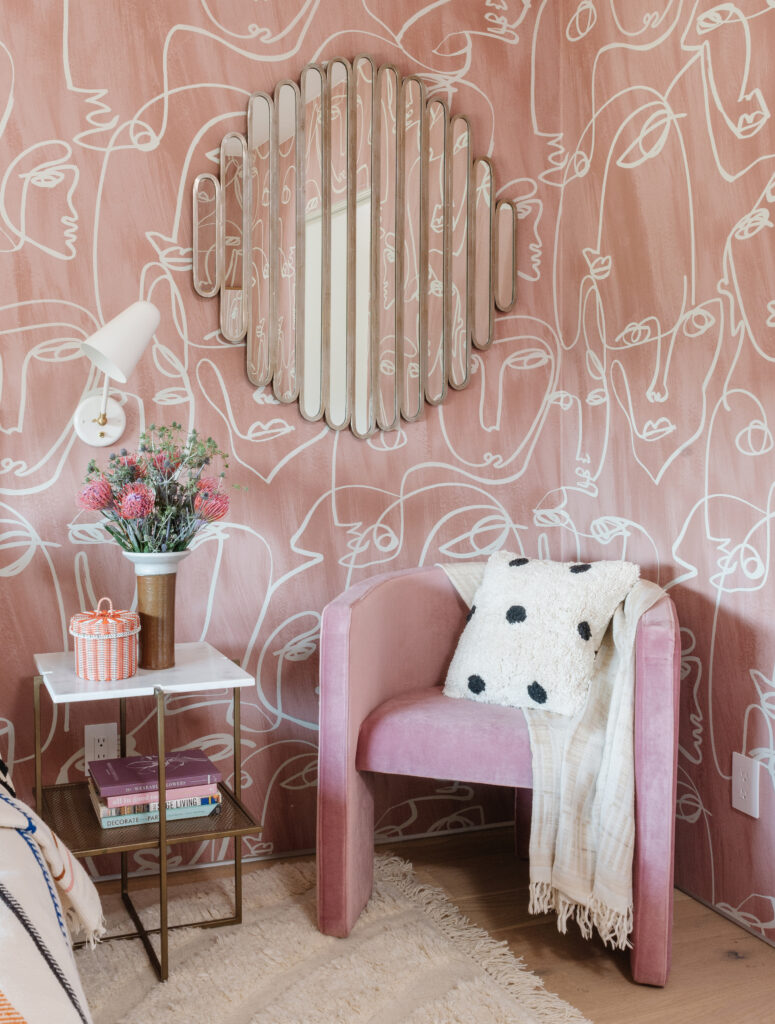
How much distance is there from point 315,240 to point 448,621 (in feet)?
3.44

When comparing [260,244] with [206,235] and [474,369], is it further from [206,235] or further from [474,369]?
[474,369]

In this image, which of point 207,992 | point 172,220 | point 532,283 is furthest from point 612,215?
point 207,992

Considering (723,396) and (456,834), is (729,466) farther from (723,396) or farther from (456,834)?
(456,834)

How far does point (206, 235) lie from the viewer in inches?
88.8

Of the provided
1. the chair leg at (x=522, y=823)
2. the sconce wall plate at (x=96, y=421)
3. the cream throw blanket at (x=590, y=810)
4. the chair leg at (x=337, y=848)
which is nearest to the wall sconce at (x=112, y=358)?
the sconce wall plate at (x=96, y=421)

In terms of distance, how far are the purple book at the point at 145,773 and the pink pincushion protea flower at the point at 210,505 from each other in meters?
0.55

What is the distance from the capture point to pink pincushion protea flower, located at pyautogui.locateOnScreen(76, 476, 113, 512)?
1.91 meters

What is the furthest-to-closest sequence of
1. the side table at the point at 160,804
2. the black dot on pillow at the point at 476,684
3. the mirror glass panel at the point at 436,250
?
the mirror glass panel at the point at 436,250 < the black dot on pillow at the point at 476,684 < the side table at the point at 160,804

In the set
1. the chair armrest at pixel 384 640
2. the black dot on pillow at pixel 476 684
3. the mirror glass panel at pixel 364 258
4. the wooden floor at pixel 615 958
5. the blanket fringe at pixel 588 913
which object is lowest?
the wooden floor at pixel 615 958

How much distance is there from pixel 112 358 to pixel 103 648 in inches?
23.1

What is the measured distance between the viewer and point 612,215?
7.91 ft

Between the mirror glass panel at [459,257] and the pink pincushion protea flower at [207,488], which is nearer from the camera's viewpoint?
the pink pincushion protea flower at [207,488]

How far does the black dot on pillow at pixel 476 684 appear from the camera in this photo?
6.96 ft

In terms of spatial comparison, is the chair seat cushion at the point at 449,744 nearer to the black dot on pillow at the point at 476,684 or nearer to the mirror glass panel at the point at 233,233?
the black dot on pillow at the point at 476,684
